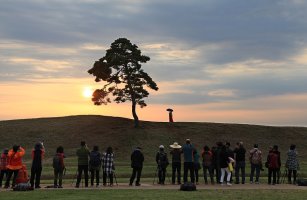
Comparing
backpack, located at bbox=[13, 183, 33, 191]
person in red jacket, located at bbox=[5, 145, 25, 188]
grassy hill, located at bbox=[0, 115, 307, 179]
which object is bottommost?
backpack, located at bbox=[13, 183, 33, 191]

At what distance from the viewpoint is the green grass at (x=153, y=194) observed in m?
19.7

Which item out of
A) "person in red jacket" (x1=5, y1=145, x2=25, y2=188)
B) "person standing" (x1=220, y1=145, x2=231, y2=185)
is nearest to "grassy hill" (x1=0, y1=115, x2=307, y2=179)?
"person standing" (x1=220, y1=145, x2=231, y2=185)

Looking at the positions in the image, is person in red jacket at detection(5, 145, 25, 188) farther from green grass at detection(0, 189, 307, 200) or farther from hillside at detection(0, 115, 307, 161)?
hillside at detection(0, 115, 307, 161)

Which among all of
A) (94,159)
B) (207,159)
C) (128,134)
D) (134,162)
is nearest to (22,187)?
(94,159)

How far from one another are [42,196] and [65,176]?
14760mm

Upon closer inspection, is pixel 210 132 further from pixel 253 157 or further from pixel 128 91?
pixel 253 157

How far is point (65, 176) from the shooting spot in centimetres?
3488

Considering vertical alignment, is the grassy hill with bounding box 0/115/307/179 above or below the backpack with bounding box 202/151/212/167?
above

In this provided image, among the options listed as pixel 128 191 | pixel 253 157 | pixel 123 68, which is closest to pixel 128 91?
pixel 123 68

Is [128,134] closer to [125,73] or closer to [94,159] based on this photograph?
[125,73]

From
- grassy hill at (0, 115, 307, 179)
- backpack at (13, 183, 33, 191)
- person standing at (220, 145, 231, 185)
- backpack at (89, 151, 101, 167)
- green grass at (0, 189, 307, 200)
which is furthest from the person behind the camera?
grassy hill at (0, 115, 307, 179)

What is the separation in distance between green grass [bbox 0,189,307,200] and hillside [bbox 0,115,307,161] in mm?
30304

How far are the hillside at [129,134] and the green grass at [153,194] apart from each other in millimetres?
30304

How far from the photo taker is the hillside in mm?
58281
